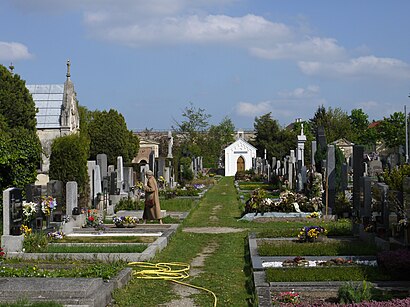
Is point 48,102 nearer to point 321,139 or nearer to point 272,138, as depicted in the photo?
point 321,139

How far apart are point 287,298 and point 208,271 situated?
9.93ft

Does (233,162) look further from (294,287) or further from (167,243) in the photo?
(294,287)

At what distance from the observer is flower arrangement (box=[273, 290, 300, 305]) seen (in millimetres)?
8148

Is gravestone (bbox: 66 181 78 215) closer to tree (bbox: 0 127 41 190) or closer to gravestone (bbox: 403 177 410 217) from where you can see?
tree (bbox: 0 127 41 190)

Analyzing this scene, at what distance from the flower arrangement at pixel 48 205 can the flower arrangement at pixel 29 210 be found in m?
0.36

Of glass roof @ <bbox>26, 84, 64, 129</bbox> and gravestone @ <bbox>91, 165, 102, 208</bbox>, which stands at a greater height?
glass roof @ <bbox>26, 84, 64, 129</bbox>

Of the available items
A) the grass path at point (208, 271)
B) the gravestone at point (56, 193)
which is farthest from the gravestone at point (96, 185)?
the gravestone at point (56, 193)

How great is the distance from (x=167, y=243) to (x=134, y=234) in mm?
1688

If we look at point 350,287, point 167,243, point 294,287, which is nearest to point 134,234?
point 167,243

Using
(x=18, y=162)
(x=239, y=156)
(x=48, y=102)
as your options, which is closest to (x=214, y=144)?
(x=239, y=156)

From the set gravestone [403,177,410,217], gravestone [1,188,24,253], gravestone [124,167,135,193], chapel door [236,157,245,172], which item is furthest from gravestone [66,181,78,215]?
chapel door [236,157,245,172]

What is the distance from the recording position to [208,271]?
11.1 metres

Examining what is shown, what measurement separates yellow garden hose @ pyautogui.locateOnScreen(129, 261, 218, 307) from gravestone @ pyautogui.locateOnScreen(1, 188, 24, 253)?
2729 mm

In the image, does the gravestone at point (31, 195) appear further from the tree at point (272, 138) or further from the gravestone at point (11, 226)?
the tree at point (272, 138)
